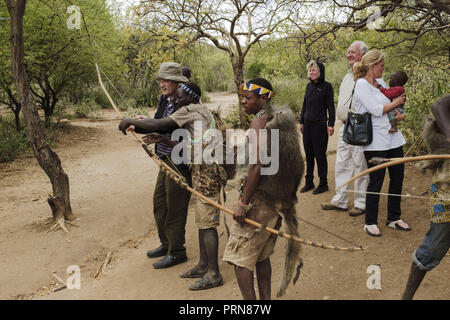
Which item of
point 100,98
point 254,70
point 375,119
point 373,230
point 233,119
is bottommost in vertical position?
point 373,230

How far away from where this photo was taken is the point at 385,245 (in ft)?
13.3

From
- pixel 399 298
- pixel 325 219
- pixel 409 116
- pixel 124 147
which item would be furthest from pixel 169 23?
pixel 399 298

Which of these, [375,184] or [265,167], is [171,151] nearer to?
[265,167]

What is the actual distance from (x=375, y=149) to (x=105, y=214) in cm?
395

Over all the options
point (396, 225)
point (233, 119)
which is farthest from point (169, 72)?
point (233, 119)

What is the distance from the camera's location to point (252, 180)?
2682 mm

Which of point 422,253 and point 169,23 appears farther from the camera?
point 169,23

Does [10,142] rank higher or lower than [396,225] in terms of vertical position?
higher

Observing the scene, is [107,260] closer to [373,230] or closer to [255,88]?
[255,88]

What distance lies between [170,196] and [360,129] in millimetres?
2136

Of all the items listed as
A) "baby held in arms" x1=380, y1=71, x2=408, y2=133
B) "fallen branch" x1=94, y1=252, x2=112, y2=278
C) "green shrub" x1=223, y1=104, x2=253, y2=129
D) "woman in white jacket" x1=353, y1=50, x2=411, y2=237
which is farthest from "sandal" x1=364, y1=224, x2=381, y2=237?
"green shrub" x1=223, y1=104, x2=253, y2=129

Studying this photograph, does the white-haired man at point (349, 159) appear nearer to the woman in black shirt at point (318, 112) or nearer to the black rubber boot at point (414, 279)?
the woman in black shirt at point (318, 112)

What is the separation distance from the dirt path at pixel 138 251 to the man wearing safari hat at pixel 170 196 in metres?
0.17

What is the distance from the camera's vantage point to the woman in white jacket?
4023 mm
